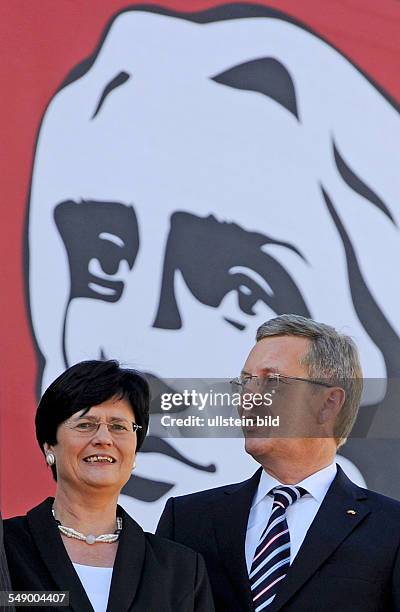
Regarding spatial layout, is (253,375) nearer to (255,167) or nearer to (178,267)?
(178,267)

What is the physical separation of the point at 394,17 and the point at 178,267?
30.9 inches

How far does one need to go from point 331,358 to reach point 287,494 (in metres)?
0.26

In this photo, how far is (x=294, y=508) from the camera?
1958 mm

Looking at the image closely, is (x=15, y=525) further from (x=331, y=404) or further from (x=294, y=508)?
(x=331, y=404)

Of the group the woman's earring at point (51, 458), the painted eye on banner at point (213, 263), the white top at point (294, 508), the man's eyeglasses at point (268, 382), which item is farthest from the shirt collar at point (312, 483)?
the painted eye on banner at point (213, 263)

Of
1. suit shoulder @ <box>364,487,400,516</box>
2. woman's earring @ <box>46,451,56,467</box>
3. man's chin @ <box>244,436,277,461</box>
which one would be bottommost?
suit shoulder @ <box>364,487,400,516</box>

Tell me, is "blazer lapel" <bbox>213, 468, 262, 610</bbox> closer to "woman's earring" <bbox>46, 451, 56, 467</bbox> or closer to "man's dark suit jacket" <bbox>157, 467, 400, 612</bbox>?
"man's dark suit jacket" <bbox>157, 467, 400, 612</bbox>

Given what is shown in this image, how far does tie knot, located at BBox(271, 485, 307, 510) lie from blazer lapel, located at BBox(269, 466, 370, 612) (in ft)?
0.16

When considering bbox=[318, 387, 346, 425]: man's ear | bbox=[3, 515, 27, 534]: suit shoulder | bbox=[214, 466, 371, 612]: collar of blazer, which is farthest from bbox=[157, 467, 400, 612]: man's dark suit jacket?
bbox=[3, 515, 27, 534]: suit shoulder

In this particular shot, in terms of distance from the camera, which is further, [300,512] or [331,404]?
[331,404]

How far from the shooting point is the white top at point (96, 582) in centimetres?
170

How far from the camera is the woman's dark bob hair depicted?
1.77m

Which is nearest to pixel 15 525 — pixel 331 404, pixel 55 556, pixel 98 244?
pixel 55 556

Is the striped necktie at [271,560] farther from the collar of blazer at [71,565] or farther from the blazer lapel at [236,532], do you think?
the collar of blazer at [71,565]
